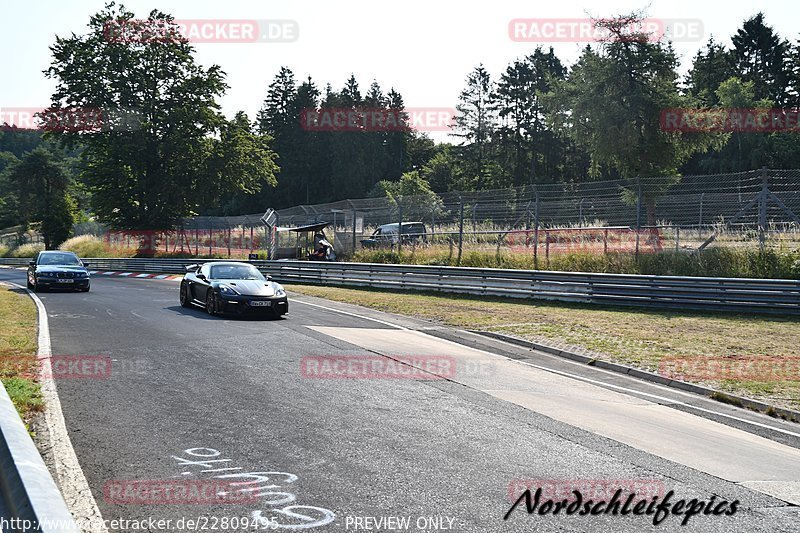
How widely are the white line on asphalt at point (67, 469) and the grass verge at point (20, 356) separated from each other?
138 millimetres

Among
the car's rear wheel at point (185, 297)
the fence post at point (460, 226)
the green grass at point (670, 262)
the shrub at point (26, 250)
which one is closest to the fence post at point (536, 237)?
the green grass at point (670, 262)

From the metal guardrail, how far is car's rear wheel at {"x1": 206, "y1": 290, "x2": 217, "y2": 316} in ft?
28.9

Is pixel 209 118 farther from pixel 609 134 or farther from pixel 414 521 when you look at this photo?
pixel 414 521

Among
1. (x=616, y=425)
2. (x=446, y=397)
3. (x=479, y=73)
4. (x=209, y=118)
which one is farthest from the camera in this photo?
(x=479, y=73)

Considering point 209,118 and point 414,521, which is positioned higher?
point 209,118

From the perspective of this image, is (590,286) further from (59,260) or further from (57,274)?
(59,260)

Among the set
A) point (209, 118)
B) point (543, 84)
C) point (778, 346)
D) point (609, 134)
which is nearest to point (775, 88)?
point (543, 84)

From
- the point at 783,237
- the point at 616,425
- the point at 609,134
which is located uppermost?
the point at 609,134

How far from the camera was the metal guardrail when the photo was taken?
1725 cm

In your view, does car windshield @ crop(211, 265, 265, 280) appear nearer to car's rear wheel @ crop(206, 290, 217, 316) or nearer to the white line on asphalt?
car's rear wheel @ crop(206, 290, 217, 316)

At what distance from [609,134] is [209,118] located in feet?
89.3

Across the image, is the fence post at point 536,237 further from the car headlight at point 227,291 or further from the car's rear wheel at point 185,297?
the car's rear wheel at point 185,297

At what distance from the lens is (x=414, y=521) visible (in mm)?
4594

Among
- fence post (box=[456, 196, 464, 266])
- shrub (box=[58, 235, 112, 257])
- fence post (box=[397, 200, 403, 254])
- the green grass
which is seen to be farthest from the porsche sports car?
shrub (box=[58, 235, 112, 257])
